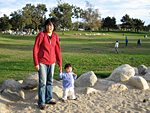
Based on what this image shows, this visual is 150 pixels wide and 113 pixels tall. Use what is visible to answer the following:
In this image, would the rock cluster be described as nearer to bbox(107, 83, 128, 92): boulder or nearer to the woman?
bbox(107, 83, 128, 92): boulder

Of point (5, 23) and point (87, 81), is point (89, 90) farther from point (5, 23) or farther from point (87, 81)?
point (5, 23)

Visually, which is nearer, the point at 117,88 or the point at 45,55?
the point at 45,55

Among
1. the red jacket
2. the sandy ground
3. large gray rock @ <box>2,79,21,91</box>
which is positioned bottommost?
the sandy ground

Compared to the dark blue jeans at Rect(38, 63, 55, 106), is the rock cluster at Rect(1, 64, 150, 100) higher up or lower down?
lower down

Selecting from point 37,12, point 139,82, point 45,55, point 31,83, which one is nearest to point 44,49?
point 45,55

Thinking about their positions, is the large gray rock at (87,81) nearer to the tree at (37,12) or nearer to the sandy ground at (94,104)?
the sandy ground at (94,104)

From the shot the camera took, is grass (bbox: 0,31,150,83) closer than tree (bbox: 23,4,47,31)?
Yes

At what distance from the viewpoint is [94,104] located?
5.19 metres

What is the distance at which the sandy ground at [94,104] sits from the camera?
15.7ft

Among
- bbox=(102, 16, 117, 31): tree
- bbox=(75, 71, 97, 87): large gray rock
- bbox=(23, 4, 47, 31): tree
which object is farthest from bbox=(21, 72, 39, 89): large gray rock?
bbox=(102, 16, 117, 31): tree

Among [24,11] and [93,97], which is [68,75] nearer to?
[93,97]

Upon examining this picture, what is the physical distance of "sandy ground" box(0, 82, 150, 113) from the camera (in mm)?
4781

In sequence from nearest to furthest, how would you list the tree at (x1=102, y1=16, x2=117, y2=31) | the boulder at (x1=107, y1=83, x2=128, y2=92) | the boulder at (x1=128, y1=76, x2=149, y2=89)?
the boulder at (x1=107, y1=83, x2=128, y2=92), the boulder at (x1=128, y1=76, x2=149, y2=89), the tree at (x1=102, y1=16, x2=117, y2=31)

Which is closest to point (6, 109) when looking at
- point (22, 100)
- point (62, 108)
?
point (22, 100)
